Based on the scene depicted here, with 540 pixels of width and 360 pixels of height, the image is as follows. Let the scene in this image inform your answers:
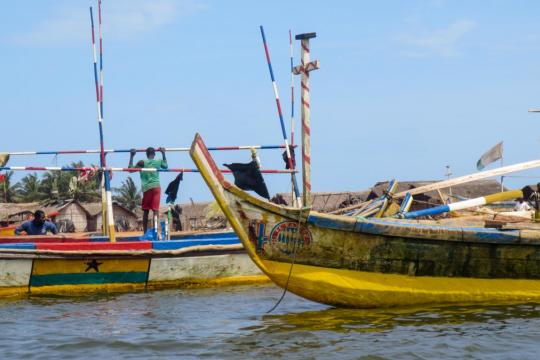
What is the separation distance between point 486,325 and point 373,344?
134 cm

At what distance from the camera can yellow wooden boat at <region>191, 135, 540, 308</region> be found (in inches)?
296

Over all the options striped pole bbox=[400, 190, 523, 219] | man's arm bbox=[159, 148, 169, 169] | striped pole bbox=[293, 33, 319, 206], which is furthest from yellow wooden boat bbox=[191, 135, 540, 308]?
man's arm bbox=[159, 148, 169, 169]

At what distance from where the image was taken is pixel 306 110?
875 centimetres

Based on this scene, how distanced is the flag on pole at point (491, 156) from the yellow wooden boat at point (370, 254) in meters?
10.6

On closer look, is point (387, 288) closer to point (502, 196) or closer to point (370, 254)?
point (370, 254)

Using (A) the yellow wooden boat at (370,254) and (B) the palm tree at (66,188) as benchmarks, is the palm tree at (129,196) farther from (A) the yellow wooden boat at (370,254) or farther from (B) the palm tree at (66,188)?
(A) the yellow wooden boat at (370,254)

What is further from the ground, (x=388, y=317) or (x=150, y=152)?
(x=150, y=152)

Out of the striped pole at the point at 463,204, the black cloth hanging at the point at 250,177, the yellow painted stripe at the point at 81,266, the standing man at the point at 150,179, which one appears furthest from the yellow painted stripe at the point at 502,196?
the standing man at the point at 150,179

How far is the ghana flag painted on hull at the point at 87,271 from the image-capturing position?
9.95 metres

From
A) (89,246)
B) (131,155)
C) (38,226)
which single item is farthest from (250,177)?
(38,226)

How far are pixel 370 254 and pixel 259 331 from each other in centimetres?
145

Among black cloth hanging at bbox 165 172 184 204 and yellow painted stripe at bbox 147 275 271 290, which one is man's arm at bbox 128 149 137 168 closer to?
black cloth hanging at bbox 165 172 184 204

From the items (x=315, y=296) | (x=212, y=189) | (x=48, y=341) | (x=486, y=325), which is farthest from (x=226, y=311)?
(x=486, y=325)

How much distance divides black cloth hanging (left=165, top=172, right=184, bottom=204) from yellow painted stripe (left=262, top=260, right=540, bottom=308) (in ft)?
15.7
